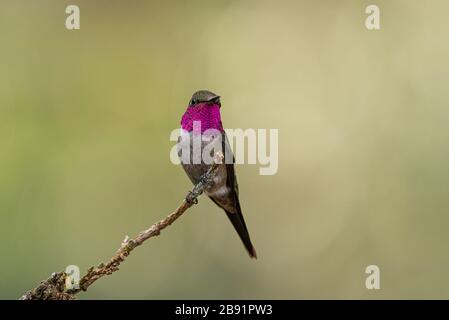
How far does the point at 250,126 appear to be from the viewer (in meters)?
12.9

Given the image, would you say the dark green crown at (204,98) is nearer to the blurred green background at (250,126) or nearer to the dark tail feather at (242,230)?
the dark tail feather at (242,230)


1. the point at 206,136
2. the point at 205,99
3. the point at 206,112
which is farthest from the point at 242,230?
the point at 205,99

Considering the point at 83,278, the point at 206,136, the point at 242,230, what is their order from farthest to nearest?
the point at 242,230 → the point at 206,136 → the point at 83,278

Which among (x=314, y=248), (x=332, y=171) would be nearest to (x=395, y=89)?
(x=332, y=171)

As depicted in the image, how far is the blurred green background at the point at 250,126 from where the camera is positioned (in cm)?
1105

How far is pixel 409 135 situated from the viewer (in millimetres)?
12250

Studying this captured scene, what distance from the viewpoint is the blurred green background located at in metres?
11.1

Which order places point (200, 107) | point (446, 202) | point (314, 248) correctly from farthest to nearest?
point (314, 248) → point (446, 202) → point (200, 107)

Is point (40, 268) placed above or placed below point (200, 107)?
below

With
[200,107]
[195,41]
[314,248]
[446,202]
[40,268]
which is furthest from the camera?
[195,41]

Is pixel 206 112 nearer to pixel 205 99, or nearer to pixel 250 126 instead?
pixel 205 99

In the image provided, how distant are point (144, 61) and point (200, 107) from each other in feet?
22.3

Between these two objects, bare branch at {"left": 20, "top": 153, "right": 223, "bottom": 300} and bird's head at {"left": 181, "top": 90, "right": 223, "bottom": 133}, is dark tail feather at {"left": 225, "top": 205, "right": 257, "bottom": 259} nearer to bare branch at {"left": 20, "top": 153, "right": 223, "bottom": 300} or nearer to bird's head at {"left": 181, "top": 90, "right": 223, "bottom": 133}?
bird's head at {"left": 181, "top": 90, "right": 223, "bottom": 133}

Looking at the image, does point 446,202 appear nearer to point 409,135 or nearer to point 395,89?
point 409,135
